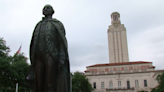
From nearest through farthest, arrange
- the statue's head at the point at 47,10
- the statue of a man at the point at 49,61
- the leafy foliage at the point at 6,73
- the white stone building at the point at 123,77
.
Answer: the statue of a man at the point at 49,61 → the statue's head at the point at 47,10 → the leafy foliage at the point at 6,73 → the white stone building at the point at 123,77

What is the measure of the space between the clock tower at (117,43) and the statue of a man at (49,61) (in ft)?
320

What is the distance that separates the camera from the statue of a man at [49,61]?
4.29m

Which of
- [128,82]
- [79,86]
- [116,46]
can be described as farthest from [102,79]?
[116,46]

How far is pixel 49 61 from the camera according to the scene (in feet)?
14.1

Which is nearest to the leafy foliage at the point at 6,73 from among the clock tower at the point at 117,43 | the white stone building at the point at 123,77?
the white stone building at the point at 123,77

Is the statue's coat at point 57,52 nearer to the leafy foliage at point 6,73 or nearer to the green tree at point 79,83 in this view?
the leafy foliage at point 6,73

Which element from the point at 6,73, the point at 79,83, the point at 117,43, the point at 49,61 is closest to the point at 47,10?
the point at 49,61

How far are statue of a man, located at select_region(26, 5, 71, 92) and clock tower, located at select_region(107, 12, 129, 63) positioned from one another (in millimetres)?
97658

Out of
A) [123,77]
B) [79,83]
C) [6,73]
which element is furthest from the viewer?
[123,77]

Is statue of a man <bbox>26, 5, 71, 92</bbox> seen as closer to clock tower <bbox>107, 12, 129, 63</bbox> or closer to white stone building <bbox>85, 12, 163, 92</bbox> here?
white stone building <bbox>85, 12, 163, 92</bbox>

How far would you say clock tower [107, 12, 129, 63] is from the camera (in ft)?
329

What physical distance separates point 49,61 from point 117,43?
332 feet

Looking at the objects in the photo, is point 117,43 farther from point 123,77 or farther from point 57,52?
point 57,52

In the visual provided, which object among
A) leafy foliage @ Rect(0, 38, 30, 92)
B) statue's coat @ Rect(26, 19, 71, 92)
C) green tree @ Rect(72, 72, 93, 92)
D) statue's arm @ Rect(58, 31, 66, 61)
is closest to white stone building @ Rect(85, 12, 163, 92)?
green tree @ Rect(72, 72, 93, 92)
